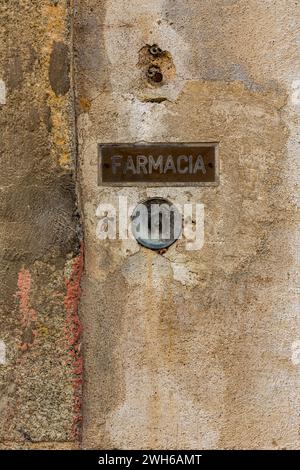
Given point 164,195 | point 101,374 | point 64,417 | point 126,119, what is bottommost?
point 64,417

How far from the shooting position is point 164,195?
258cm

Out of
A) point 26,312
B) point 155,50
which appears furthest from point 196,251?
point 155,50

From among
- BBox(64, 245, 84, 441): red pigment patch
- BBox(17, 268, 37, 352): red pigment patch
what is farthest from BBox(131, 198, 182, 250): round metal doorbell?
BBox(17, 268, 37, 352): red pigment patch

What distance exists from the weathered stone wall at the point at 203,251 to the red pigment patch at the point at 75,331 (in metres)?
0.06

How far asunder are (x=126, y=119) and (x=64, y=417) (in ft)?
3.84

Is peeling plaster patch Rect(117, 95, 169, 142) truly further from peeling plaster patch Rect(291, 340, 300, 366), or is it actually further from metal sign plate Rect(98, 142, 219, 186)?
peeling plaster patch Rect(291, 340, 300, 366)

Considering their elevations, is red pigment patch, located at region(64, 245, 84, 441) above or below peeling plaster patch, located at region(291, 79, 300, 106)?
below

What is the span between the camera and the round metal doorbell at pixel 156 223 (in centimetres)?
257

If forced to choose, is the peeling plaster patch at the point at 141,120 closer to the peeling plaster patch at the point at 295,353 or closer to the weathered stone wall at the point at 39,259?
the weathered stone wall at the point at 39,259

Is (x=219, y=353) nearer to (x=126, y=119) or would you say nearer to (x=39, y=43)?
(x=126, y=119)

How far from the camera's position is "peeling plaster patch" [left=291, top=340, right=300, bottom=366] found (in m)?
2.56

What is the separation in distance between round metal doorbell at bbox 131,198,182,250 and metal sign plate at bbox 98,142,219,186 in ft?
0.28

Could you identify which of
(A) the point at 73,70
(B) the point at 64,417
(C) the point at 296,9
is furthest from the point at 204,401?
(C) the point at 296,9

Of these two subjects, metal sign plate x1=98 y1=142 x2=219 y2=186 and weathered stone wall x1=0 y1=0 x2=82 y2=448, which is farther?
metal sign plate x1=98 y1=142 x2=219 y2=186
